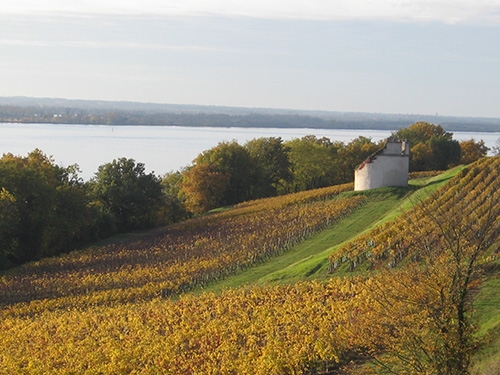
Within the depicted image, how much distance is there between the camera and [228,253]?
39.9m

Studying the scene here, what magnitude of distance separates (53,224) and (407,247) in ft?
105

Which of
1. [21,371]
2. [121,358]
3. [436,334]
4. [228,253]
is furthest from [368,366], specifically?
[228,253]

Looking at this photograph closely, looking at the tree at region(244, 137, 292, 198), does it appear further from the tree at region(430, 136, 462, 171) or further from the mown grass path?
the mown grass path

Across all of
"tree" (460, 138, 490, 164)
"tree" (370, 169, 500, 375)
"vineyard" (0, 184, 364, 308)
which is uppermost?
"tree" (370, 169, 500, 375)

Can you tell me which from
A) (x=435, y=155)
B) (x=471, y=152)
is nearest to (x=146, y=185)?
(x=435, y=155)

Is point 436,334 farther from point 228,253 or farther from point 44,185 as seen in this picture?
point 44,185

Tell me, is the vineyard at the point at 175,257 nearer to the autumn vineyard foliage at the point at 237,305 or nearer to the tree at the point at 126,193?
the autumn vineyard foliage at the point at 237,305

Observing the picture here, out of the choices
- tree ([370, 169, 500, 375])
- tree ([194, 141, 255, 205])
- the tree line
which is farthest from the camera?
tree ([194, 141, 255, 205])

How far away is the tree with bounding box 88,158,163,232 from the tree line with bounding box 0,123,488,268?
9cm

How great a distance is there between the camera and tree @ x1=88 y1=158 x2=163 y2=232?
198ft

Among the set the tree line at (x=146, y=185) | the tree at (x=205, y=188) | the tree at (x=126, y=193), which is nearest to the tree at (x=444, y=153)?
the tree line at (x=146, y=185)

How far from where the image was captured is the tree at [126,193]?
2378 inches

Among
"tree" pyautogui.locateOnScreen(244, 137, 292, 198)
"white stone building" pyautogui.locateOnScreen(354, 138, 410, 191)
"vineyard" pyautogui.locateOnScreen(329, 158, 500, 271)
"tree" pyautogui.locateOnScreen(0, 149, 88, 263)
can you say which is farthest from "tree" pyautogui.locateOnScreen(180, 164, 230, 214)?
"vineyard" pyautogui.locateOnScreen(329, 158, 500, 271)

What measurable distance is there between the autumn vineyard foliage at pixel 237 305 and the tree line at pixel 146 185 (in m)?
4.29
